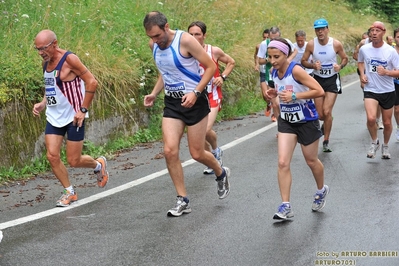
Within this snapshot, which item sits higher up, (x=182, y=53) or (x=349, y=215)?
(x=182, y=53)

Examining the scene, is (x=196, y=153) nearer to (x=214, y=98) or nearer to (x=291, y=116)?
(x=291, y=116)

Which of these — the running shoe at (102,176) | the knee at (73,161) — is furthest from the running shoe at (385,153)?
the knee at (73,161)

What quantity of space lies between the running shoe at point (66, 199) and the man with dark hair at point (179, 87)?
3.86ft

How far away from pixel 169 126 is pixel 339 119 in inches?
322

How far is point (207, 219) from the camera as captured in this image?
743 cm

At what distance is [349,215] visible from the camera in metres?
7.53

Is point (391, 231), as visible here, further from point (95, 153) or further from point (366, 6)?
point (366, 6)

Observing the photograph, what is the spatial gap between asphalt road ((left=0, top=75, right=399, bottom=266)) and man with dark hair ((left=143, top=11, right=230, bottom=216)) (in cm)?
57

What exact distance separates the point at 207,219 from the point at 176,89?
1.30 meters

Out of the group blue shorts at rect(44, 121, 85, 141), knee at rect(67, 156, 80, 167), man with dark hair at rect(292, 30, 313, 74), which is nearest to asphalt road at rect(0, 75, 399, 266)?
knee at rect(67, 156, 80, 167)

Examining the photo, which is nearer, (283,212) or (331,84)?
(283,212)

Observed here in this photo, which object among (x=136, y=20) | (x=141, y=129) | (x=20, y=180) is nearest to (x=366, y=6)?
(x=136, y=20)

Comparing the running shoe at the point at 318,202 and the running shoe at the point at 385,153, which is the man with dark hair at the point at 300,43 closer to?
the running shoe at the point at 385,153

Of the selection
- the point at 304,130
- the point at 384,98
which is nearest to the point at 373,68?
the point at 384,98
